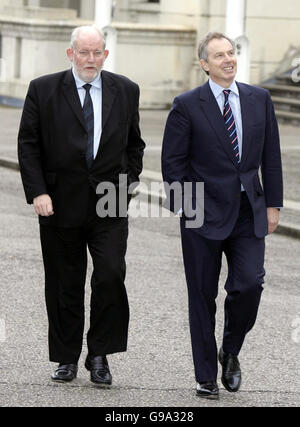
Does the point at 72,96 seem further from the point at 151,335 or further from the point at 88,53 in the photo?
the point at 151,335

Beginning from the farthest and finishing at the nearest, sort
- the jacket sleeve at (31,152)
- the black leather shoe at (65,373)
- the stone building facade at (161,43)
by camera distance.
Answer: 1. the stone building facade at (161,43)
2. the black leather shoe at (65,373)
3. the jacket sleeve at (31,152)

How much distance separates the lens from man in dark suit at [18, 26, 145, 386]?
22.4 feet

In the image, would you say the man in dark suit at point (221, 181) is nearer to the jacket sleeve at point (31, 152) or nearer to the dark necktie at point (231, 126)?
the dark necktie at point (231, 126)

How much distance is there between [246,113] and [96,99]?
0.82 m

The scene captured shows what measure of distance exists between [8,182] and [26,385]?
9.30 m

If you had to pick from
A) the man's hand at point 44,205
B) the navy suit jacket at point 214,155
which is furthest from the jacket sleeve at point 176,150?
the man's hand at point 44,205

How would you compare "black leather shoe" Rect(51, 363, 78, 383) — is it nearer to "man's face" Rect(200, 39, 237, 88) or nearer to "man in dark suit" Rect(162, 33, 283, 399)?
"man in dark suit" Rect(162, 33, 283, 399)

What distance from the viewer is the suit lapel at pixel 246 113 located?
6676mm

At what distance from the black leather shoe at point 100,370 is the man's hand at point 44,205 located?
83cm

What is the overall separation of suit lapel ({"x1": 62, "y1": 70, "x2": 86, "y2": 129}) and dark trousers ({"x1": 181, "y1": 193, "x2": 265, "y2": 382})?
779 mm

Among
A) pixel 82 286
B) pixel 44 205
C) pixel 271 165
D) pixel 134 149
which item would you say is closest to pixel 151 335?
pixel 82 286

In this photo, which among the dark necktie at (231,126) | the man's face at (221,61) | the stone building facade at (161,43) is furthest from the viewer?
the stone building facade at (161,43)

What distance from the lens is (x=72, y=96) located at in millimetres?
6844

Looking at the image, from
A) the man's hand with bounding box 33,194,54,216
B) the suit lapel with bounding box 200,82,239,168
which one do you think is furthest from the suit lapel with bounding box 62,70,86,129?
the suit lapel with bounding box 200,82,239,168
